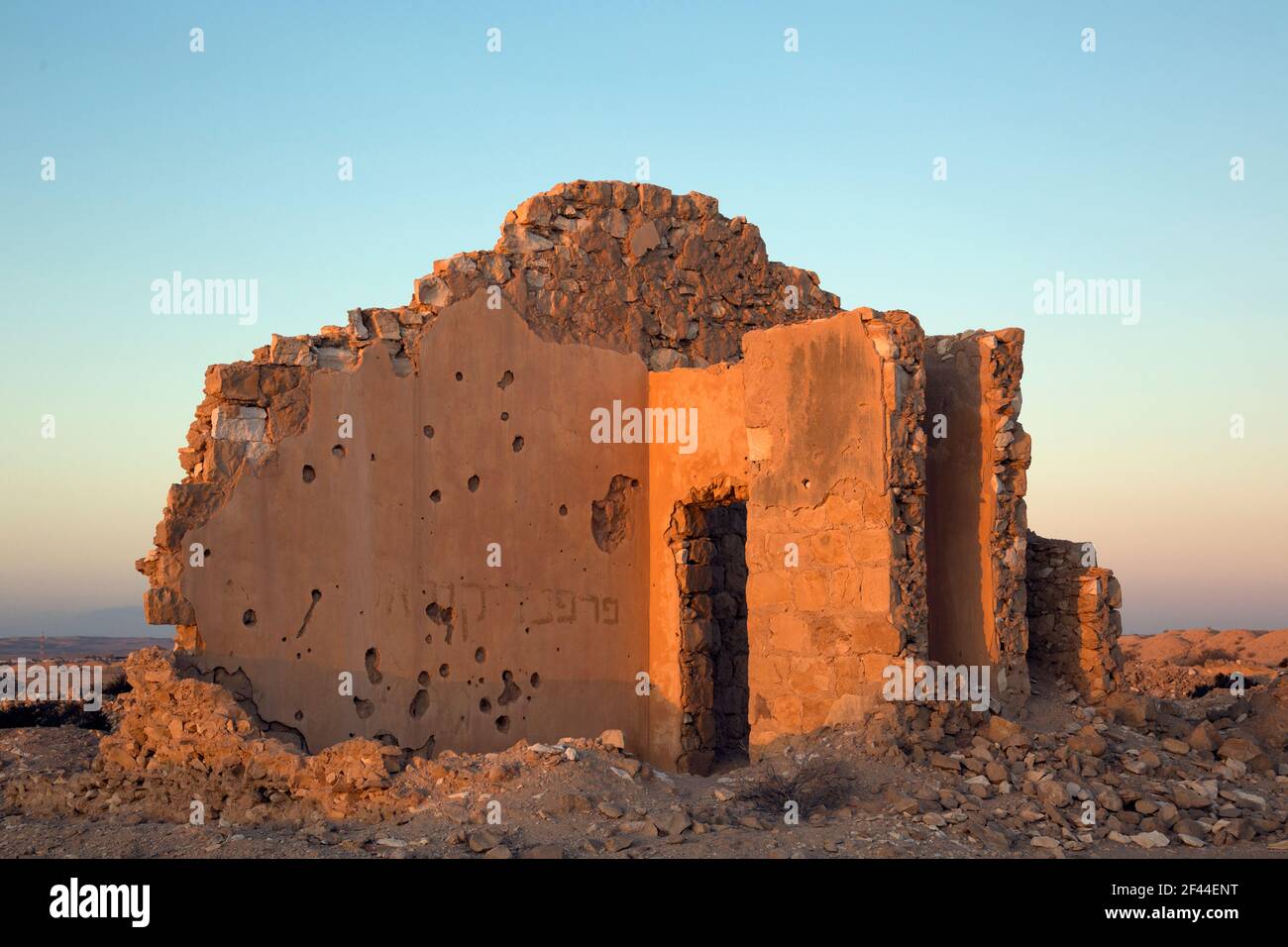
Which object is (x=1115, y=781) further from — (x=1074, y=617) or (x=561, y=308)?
(x=561, y=308)

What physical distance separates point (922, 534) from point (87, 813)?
19.2 ft

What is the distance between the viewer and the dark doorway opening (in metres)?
10.8

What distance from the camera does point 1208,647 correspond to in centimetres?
1975

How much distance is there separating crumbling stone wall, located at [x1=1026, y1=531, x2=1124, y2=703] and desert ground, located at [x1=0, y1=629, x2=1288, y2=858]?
18cm

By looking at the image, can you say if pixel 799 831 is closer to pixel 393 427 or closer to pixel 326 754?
pixel 326 754

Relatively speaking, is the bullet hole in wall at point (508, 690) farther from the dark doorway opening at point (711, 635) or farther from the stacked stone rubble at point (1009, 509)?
the stacked stone rubble at point (1009, 509)

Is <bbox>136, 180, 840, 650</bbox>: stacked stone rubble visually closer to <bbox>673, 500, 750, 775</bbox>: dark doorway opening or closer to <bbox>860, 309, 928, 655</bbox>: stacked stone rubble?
<bbox>673, 500, 750, 775</bbox>: dark doorway opening

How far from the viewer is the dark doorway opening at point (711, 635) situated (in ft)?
35.5

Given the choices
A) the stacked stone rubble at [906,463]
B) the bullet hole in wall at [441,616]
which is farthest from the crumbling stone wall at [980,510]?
the bullet hole in wall at [441,616]

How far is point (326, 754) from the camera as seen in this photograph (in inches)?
310

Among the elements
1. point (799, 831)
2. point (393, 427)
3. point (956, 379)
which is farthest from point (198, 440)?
point (956, 379)

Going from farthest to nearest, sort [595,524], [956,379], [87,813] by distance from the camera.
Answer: [595,524] → [956,379] → [87,813]

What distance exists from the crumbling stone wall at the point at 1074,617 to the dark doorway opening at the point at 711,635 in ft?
7.99

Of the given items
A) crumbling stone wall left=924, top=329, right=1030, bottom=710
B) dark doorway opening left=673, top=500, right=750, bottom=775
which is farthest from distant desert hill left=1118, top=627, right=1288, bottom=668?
crumbling stone wall left=924, top=329, right=1030, bottom=710
